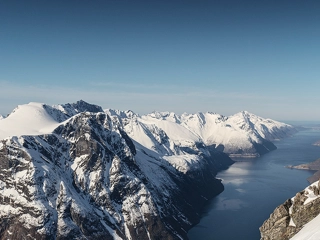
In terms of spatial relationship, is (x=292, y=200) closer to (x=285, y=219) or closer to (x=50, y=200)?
(x=285, y=219)

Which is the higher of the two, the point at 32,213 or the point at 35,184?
the point at 35,184

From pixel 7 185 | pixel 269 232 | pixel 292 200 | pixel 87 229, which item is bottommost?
pixel 87 229

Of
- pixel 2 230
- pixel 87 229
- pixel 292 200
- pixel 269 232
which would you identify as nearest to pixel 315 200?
pixel 292 200

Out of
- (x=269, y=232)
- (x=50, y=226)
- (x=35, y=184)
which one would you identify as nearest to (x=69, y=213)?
(x=50, y=226)

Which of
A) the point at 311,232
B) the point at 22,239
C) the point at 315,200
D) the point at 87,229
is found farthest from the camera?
the point at 87,229

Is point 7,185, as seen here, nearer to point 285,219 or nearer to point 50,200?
point 50,200

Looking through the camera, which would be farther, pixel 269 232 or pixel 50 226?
pixel 50 226

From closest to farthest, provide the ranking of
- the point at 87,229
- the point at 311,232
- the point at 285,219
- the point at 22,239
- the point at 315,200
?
the point at 311,232, the point at 315,200, the point at 285,219, the point at 22,239, the point at 87,229
